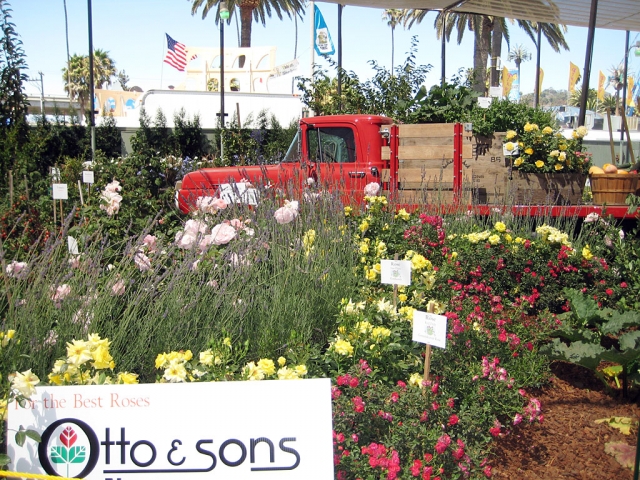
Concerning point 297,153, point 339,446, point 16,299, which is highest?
point 297,153

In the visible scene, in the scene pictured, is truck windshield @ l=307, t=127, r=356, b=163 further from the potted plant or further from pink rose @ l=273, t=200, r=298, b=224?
pink rose @ l=273, t=200, r=298, b=224

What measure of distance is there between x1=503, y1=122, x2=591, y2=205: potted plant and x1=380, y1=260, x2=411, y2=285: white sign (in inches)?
155

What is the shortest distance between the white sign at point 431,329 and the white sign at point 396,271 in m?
0.45

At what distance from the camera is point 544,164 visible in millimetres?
6742

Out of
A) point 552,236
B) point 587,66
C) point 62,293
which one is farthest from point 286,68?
point 62,293

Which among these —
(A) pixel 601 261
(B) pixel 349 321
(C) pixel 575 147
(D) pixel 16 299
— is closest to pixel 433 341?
(B) pixel 349 321

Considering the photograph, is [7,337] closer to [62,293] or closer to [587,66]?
[62,293]

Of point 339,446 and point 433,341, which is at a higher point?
point 433,341

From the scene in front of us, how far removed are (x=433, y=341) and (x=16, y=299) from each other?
6.20 ft

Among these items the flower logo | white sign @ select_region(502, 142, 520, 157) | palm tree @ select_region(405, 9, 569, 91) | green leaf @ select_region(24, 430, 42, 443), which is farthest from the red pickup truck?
palm tree @ select_region(405, 9, 569, 91)

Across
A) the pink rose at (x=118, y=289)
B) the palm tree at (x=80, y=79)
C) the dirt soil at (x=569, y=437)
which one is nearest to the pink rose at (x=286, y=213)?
the pink rose at (x=118, y=289)

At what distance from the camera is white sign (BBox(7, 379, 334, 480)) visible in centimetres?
208

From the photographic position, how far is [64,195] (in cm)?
561

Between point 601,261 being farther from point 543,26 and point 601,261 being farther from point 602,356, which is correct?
point 543,26
